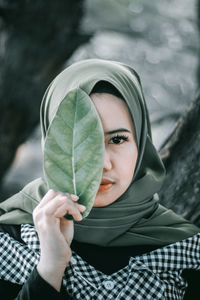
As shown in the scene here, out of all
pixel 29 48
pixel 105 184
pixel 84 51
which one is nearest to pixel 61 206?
pixel 105 184

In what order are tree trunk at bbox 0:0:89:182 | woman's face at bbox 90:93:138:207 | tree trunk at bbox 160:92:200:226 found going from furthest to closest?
tree trunk at bbox 0:0:89:182 < tree trunk at bbox 160:92:200:226 < woman's face at bbox 90:93:138:207

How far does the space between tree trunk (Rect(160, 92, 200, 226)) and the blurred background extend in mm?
672

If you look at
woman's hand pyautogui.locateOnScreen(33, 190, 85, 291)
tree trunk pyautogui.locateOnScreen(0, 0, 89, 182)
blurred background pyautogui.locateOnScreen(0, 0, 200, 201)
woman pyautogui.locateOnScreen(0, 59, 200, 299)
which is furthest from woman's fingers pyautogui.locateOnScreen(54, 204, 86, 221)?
tree trunk pyautogui.locateOnScreen(0, 0, 89, 182)

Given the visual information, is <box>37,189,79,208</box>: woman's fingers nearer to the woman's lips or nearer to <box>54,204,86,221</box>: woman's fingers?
<box>54,204,86,221</box>: woman's fingers

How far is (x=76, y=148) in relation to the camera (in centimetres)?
99

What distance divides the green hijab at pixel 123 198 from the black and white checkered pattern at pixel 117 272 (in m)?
0.06

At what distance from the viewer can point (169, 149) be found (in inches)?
79.4

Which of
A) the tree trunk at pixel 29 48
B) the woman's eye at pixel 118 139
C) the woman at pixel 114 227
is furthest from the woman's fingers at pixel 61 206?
the tree trunk at pixel 29 48

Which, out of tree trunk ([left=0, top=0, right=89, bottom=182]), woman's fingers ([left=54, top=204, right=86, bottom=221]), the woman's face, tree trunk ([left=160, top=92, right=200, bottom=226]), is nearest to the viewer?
woman's fingers ([left=54, top=204, right=86, bottom=221])

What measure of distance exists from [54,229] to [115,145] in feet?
1.17

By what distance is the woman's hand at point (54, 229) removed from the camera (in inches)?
38.8

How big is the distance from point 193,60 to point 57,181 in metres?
5.23

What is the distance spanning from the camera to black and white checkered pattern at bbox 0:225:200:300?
4.17ft

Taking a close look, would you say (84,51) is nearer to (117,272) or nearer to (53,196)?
(117,272)
